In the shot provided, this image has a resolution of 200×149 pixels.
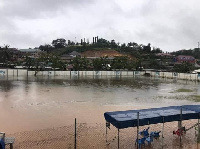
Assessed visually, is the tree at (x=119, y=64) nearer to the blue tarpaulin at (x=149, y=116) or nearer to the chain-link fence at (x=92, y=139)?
the chain-link fence at (x=92, y=139)

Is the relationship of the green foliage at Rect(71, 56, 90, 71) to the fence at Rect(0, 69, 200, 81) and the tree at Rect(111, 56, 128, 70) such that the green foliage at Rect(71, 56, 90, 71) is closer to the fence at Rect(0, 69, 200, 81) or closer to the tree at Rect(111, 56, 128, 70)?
the fence at Rect(0, 69, 200, 81)

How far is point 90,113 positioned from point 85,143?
7729mm

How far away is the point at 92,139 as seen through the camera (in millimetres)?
14172

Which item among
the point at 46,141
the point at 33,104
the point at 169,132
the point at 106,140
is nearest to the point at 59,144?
the point at 46,141

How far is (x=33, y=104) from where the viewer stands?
2517cm

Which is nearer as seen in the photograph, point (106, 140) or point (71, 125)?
point (106, 140)

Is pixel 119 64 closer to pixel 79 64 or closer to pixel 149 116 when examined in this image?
pixel 79 64

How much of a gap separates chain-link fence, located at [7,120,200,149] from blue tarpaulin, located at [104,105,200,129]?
0.78 meters

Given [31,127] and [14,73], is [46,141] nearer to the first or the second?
[31,127]

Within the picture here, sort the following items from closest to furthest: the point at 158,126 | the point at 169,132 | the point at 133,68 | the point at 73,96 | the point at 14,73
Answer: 1. the point at 169,132
2. the point at 158,126
3. the point at 73,96
4. the point at 14,73
5. the point at 133,68

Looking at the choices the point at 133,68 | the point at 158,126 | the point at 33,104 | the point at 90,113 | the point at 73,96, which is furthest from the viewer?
the point at 133,68

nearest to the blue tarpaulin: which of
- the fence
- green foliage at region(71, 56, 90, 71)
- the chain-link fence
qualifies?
the chain-link fence

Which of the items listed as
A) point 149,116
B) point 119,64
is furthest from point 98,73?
point 149,116

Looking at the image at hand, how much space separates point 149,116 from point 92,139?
3.30 metres
